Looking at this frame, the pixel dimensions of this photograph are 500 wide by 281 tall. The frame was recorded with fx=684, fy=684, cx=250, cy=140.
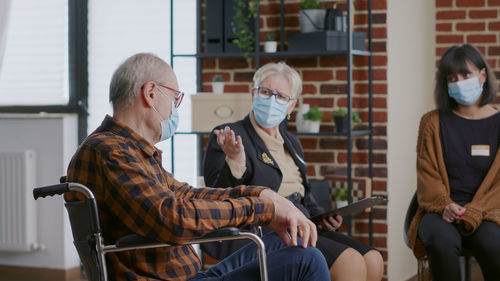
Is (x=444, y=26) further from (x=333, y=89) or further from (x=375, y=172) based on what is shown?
(x=375, y=172)

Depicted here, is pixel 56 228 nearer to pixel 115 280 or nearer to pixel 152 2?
pixel 152 2

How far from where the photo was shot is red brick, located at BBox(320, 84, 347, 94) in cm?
379

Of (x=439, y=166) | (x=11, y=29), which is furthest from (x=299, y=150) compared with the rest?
(x=11, y=29)

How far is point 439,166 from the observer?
3115 millimetres

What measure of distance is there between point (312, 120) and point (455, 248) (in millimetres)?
1104

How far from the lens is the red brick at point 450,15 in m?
4.14

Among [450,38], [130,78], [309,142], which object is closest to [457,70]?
[309,142]

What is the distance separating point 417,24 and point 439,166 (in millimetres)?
1200

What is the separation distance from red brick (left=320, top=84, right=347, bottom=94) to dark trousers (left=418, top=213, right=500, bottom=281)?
1099 mm

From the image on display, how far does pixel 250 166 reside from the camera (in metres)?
2.75

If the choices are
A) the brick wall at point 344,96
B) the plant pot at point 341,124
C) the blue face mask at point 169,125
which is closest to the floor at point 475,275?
the brick wall at point 344,96

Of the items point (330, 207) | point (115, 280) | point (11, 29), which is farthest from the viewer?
point (11, 29)

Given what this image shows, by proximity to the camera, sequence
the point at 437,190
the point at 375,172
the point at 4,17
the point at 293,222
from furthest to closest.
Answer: the point at 375,172 → the point at 4,17 → the point at 437,190 → the point at 293,222

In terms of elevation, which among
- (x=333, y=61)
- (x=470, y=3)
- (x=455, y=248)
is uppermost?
(x=470, y=3)
